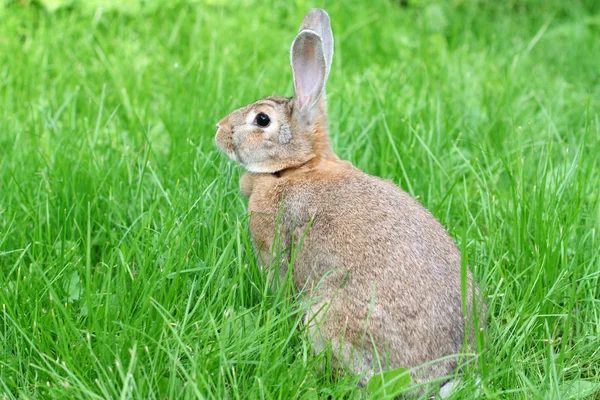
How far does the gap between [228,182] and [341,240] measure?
1112 millimetres

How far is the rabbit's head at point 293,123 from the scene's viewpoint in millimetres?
3689

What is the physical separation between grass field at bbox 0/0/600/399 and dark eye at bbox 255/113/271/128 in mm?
358

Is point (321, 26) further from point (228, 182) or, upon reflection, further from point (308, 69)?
point (228, 182)

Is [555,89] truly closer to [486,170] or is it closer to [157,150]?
[486,170]

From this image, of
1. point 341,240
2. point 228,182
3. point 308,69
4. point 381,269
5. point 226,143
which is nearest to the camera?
point 381,269

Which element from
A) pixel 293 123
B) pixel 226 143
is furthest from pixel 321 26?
pixel 226 143

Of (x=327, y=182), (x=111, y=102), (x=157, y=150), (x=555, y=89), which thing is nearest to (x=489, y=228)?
(x=327, y=182)

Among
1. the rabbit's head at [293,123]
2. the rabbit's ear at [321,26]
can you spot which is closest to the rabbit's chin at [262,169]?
the rabbit's head at [293,123]

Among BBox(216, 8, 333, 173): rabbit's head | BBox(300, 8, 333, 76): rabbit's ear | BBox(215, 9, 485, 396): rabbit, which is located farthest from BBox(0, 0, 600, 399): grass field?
BBox(300, 8, 333, 76): rabbit's ear

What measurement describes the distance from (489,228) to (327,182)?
3.00 feet

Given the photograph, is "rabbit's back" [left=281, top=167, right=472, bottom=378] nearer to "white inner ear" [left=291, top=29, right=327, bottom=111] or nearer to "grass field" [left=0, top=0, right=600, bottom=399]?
"grass field" [left=0, top=0, right=600, bottom=399]

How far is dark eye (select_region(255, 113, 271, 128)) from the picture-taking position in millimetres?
3773

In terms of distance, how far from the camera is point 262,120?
3779 mm

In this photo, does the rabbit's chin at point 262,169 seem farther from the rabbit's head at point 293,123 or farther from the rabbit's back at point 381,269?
the rabbit's back at point 381,269
